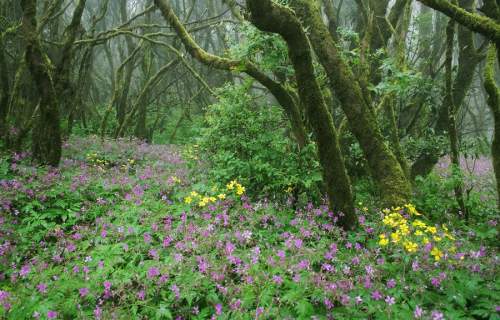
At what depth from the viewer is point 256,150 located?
6.47 metres

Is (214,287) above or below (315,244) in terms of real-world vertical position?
below

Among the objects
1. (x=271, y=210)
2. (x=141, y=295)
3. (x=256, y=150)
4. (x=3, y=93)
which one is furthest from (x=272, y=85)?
(x=3, y=93)

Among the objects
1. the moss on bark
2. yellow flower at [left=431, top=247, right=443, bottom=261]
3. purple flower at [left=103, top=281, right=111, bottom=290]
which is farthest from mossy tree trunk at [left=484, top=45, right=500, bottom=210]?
purple flower at [left=103, top=281, right=111, bottom=290]

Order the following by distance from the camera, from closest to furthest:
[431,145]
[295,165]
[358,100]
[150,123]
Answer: [358,100] → [295,165] → [431,145] → [150,123]

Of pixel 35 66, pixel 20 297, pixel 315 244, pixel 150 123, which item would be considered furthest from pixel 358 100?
pixel 150 123

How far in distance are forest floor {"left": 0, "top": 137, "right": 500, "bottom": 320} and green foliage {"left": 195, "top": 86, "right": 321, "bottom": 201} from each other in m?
0.35

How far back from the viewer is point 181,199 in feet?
20.7

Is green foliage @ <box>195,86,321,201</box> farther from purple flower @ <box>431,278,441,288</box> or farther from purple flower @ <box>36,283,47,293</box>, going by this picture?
purple flower @ <box>36,283,47,293</box>

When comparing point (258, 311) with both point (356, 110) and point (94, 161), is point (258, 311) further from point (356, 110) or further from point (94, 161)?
point (94, 161)

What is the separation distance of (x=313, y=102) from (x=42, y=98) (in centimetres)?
516

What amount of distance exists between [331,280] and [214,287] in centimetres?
115

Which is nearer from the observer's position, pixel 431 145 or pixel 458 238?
pixel 458 238

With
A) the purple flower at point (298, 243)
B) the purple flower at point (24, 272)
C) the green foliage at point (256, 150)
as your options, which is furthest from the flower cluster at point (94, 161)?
the purple flower at point (298, 243)

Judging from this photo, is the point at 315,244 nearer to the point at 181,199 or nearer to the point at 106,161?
the point at 181,199
